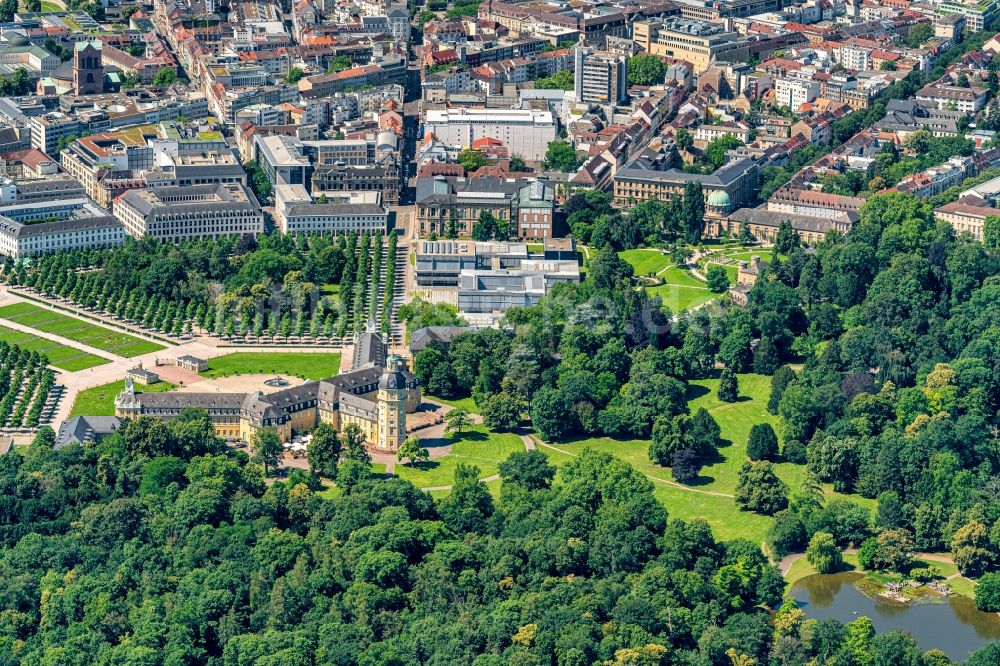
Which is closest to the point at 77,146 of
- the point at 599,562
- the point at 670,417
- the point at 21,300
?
the point at 21,300

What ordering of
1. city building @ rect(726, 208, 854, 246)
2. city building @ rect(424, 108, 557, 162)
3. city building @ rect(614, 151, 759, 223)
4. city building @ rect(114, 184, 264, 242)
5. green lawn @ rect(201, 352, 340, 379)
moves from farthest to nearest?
city building @ rect(424, 108, 557, 162)
city building @ rect(614, 151, 759, 223)
city building @ rect(726, 208, 854, 246)
city building @ rect(114, 184, 264, 242)
green lawn @ rect(201, 352, 340, 379)

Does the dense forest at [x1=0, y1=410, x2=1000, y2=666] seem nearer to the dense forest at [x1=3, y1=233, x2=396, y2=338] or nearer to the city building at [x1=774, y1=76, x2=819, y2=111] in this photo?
the dense forest at [x1=3, y1=233, x2=396, y2=338]

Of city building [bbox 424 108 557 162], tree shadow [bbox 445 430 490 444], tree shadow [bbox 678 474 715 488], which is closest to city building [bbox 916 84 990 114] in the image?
city building [bbox 424 108 557 162]

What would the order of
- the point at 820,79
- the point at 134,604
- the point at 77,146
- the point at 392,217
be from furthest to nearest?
the point at 820,79
the point at 77,146
the point at 392,217
the point at 134,604

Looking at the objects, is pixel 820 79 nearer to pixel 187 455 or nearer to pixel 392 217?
pixel 392 217

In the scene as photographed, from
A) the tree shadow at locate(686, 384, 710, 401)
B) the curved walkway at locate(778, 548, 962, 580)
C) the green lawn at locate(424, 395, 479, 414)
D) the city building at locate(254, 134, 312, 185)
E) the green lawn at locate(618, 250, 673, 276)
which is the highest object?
the city building at locate(254, 134, 312, 185)

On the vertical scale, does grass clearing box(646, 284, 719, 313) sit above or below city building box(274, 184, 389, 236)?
below
